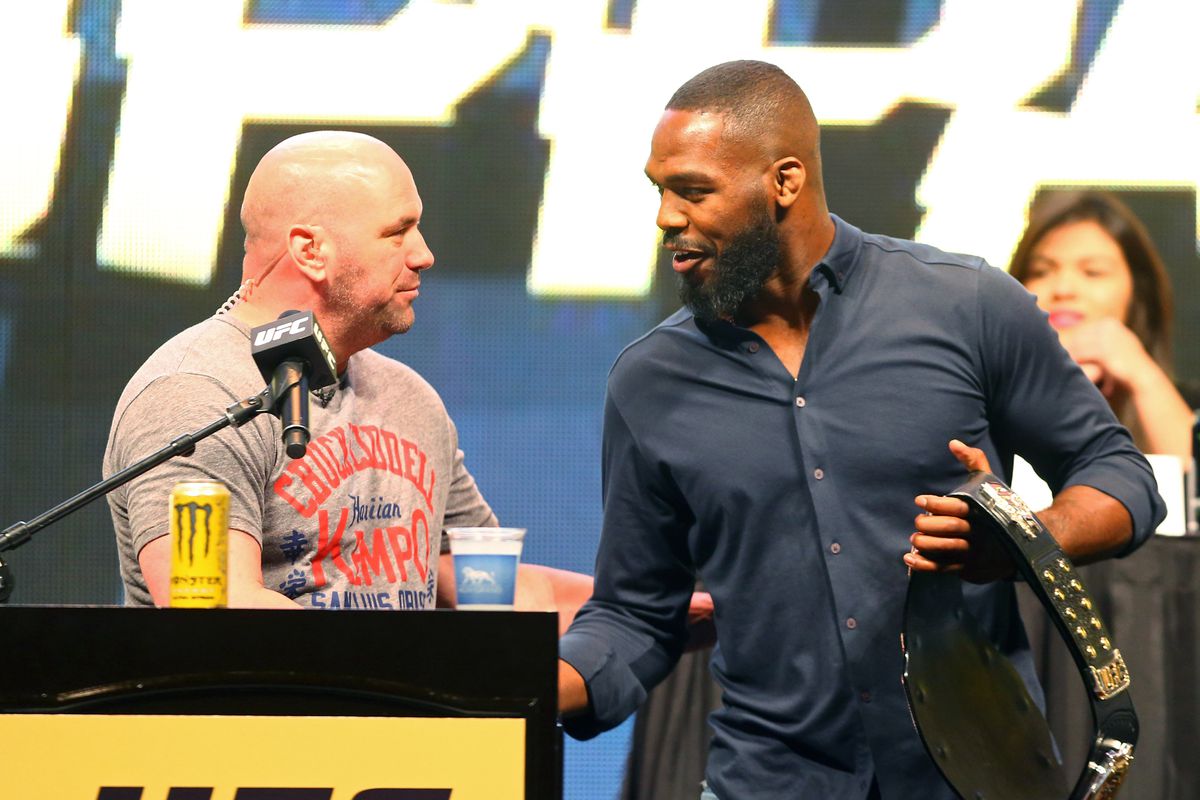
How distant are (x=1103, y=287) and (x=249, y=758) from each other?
340 cm

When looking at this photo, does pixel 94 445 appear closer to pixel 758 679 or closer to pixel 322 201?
pixel 322 201

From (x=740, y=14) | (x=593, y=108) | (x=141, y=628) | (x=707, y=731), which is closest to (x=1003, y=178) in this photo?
(x=740, y=14)

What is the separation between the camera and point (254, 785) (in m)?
1.64

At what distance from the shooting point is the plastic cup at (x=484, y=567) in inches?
83.3

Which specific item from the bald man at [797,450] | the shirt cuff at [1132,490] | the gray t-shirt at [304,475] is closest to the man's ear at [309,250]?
the gray t-shirt at [304,475]

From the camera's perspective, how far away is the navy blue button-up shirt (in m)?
2.14

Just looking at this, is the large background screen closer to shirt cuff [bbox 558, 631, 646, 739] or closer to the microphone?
shirt cuff [bbox 558, 631, 646, 739]

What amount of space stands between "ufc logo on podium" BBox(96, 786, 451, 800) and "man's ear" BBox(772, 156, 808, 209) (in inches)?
45.6

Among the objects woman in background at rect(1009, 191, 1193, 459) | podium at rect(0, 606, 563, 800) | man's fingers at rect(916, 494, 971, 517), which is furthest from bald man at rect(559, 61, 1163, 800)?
woman in background at rect(1009, 191, 1193, 459)

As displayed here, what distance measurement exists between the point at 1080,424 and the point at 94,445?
318 centimetres

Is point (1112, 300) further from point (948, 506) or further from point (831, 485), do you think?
point (948, 506)

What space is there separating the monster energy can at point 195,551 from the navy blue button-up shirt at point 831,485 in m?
0.65

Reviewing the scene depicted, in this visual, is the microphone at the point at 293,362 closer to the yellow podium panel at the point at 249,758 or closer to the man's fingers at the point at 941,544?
the yellow podium panel at the point at 249,758

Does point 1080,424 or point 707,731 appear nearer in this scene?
point 1080,424
